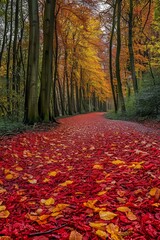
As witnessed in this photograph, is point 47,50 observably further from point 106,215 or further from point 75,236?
point 75,236

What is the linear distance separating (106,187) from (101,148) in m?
2.32

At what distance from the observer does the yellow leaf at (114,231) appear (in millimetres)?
1777

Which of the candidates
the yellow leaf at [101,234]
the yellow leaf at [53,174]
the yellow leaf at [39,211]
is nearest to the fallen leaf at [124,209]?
the yellow leaf at [101,234]

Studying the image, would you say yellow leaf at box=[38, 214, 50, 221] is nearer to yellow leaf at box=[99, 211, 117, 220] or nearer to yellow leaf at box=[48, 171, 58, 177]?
yellow leaf at box=[99, 211, 117, 220]

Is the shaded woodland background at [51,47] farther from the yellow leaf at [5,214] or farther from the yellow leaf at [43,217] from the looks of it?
the yellow leaf at [43,217]

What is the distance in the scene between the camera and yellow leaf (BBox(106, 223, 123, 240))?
1.78 metres

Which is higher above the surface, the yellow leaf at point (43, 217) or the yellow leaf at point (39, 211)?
the yellow leaf at point (43, 217)

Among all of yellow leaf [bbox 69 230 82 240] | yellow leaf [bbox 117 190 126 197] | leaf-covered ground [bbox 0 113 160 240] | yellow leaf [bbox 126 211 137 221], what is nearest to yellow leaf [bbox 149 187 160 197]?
leaf-covered ground [bbox 0 113 160 240]

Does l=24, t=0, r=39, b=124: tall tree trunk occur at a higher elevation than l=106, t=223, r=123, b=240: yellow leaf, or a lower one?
higher

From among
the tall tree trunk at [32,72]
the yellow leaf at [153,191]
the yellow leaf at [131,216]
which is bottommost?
the yellow leaf at [131,216]

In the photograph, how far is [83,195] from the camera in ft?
8.77

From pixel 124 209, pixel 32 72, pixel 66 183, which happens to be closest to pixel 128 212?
pixel 124 209

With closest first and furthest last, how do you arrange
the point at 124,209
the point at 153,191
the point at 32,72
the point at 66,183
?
the point at 124,209
the point at 153,191
the point at 66,183
the point at 32,72

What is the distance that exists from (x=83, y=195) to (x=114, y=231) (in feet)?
2.80
